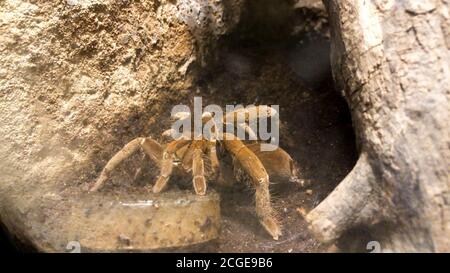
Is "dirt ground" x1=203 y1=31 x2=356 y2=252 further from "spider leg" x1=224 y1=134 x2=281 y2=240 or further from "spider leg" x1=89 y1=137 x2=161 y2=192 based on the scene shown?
"spider leg" x1=89 y1=137 x2=161 y2=192

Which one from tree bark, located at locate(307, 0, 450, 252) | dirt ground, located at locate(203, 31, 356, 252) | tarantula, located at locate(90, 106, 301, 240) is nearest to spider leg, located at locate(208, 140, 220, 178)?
tarantula, located at locate(90, 106, 301, 240)

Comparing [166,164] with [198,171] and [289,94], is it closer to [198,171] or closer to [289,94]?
[198,171]

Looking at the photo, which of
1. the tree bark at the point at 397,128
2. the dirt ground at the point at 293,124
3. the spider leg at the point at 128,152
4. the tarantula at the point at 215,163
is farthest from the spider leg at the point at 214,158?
the tree bark at the point at 397,128

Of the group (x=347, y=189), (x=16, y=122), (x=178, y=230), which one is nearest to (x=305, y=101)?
(x=347, y=189)

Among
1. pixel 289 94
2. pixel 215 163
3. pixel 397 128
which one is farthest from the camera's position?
pixel 289 94

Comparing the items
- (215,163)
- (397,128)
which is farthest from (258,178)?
(397,128)

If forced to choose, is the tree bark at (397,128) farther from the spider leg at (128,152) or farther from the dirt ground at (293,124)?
the spider leg at (128,152)
